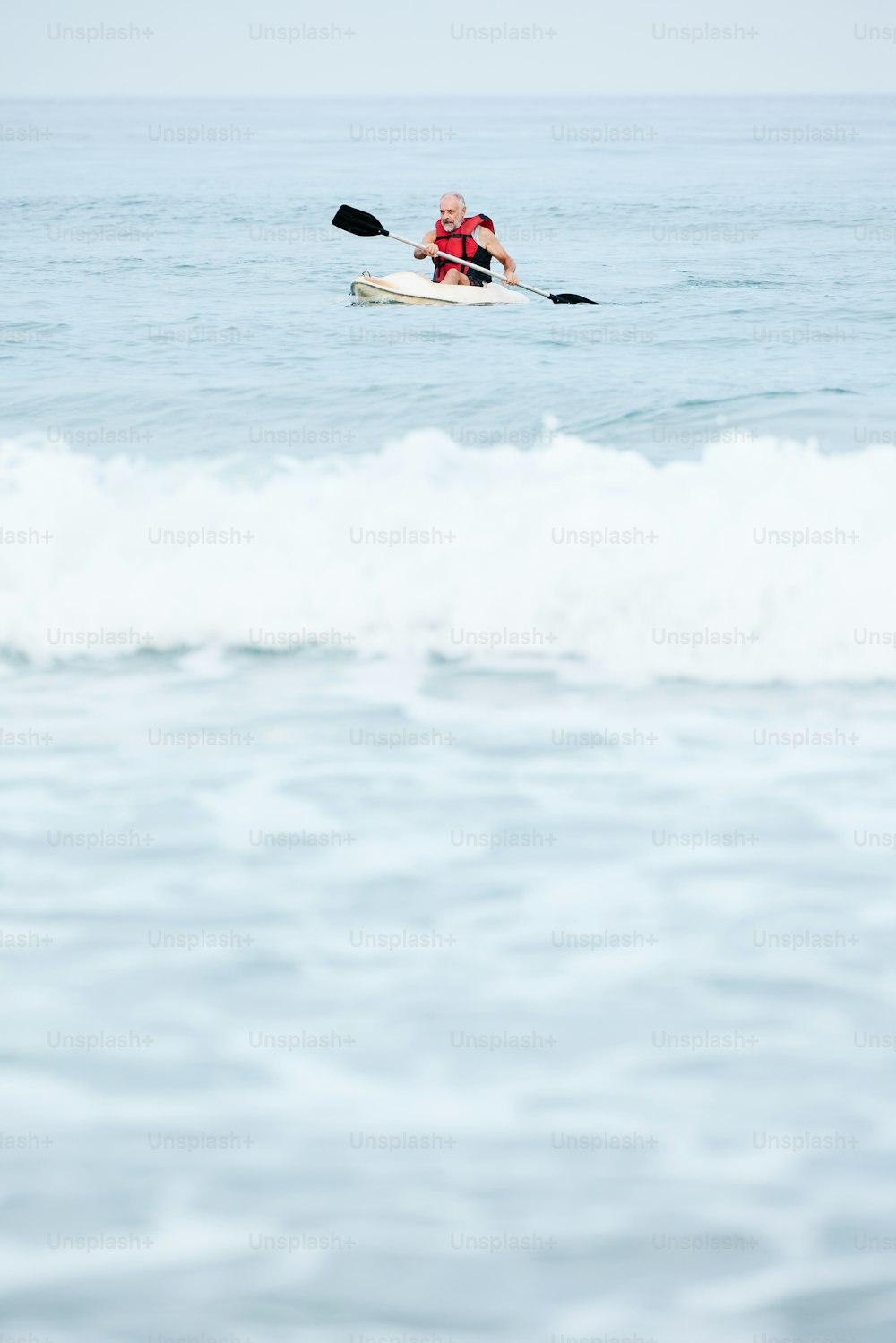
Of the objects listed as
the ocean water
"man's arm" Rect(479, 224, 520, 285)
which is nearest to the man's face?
"man's arm" Rect(479, 224, 520, 285)

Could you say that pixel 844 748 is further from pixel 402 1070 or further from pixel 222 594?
pixel 222 594

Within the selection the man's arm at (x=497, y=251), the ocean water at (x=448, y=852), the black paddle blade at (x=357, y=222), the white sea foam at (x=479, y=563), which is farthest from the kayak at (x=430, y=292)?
the white sea foam at (x=479, y=563)

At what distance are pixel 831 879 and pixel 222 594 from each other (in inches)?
141

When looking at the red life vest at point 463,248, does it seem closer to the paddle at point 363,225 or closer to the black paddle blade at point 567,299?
the paddle at point 363,225

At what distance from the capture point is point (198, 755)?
545 cm

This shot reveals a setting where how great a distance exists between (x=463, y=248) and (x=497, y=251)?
35 cm

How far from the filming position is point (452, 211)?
43.8ft

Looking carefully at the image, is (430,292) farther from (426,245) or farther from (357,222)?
(357,222)

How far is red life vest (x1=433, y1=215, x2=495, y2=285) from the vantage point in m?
14.0

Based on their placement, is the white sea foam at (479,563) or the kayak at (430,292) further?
the kayak at (430,292)

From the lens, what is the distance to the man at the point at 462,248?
13.8 metres

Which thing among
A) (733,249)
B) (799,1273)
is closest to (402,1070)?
(799,1273)

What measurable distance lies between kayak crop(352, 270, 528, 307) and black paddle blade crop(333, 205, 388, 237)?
1.56 feet

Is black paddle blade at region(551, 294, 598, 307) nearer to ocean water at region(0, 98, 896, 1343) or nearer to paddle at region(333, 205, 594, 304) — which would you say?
paddle at region(333, 205, 594, 304)
